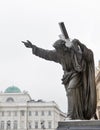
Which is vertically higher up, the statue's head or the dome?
the dome

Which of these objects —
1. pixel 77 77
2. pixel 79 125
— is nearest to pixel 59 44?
pixel 77 77

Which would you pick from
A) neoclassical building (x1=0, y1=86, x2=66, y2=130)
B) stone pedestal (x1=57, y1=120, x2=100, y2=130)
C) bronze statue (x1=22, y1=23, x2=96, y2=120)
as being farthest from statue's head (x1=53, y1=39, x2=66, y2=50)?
neoclassical building (x1=0, y1=86, x2=66, y2=130)

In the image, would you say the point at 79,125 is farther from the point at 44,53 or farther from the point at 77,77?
the point at 44,53

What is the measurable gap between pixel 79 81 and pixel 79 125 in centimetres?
87

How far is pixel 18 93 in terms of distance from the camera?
139375 millimetres

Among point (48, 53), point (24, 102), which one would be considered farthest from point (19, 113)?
point (48, 53)

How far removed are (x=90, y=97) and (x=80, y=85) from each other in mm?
265

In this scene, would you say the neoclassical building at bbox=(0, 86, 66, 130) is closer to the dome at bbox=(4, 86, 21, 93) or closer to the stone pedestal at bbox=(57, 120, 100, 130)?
the dome at bbox=(4, 86, 21, 93)

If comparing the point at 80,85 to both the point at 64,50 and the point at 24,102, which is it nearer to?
the point at 64,50

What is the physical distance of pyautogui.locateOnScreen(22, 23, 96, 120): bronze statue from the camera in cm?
696

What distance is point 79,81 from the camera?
278 inches

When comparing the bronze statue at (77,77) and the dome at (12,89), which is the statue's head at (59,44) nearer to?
the bronze statue at (77,77)

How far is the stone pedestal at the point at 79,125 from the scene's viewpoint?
6.44 m

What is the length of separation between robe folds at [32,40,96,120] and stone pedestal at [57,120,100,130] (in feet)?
1.33
